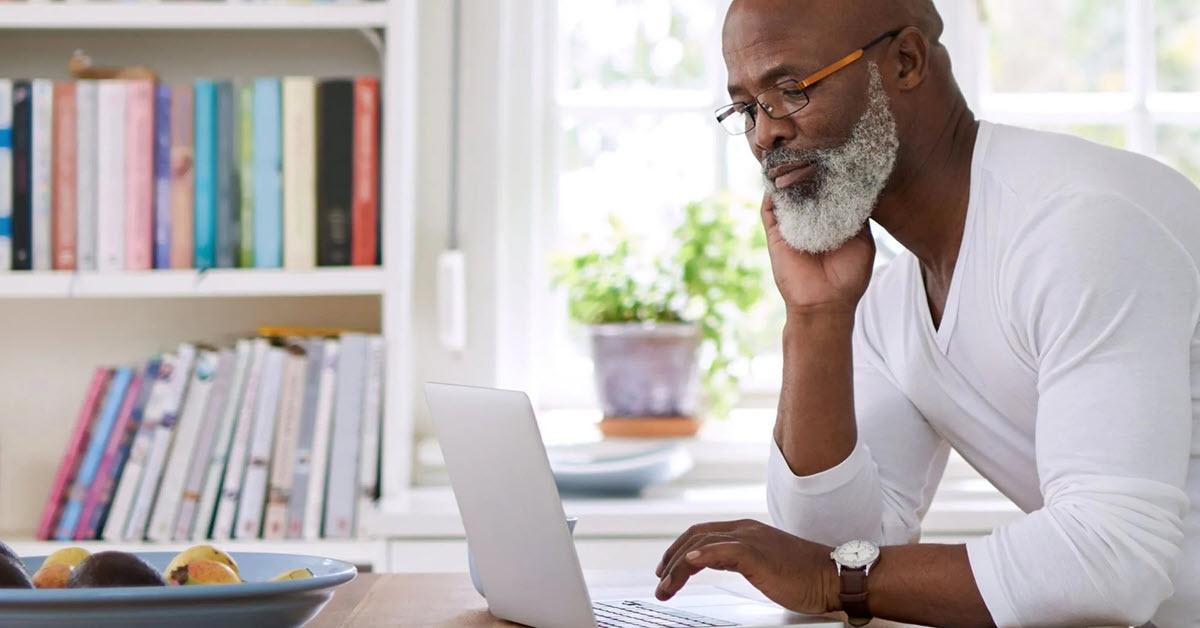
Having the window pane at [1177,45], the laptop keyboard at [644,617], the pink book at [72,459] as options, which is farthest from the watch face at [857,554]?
the window pane at [1177,45]

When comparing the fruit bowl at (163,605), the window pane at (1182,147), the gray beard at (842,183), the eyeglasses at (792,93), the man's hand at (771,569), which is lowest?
the man's hand at (771,569)

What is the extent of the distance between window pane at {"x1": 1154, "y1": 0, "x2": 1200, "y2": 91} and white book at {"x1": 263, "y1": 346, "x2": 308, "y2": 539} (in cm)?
184

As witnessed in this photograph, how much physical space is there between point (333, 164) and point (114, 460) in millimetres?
611

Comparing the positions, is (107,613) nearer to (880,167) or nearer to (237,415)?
(880,167)

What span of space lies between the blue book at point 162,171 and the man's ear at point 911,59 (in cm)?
131

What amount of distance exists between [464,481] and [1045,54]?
6.53 feet

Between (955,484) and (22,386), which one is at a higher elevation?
(22,386)

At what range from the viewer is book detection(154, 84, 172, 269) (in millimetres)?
2178

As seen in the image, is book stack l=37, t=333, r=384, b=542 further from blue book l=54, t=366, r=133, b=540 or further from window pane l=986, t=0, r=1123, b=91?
window pane l=986, t=0, r=1123, b=91

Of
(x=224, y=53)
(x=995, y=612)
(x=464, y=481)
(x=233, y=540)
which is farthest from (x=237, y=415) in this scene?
(x=995, y=612)

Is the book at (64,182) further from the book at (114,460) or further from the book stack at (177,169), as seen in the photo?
the book at (114,460)

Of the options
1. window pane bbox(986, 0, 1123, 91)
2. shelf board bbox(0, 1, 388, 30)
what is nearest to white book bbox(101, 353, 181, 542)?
shelf board bbox(0, 1, 388, 30)

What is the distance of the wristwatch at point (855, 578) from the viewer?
1.14 m

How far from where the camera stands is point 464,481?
1.14 metres
